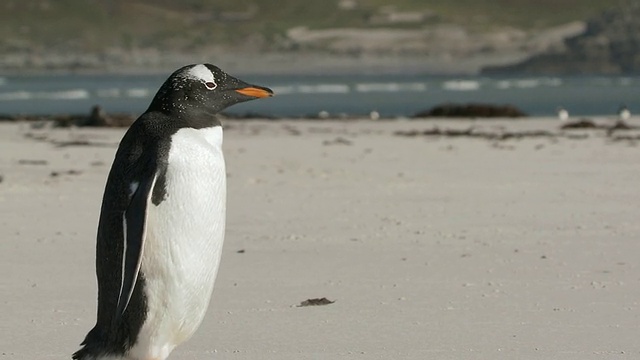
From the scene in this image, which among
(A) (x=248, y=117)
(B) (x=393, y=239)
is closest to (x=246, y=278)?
(B) (x=393, y=239)

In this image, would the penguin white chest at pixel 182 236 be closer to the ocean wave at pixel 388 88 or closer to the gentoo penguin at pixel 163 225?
the gentoo penguin at pixel 163 225

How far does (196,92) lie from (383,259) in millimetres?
3550

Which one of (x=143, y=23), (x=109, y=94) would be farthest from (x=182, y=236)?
(x=143, y=23)

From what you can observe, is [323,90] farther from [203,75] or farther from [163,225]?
[163,225]

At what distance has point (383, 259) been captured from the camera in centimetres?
884

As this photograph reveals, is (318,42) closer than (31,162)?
No

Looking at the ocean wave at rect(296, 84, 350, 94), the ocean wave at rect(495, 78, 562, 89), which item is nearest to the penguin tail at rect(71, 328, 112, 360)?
the ocean wave at rect(296, 84, 350, 94)

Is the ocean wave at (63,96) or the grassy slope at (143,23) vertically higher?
the grassy slope at (143,23)

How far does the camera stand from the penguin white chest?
524 centimetres

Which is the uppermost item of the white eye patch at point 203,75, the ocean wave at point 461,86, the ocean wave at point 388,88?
the white eye patch at point 203,75

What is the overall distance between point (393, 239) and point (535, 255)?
1074 mm

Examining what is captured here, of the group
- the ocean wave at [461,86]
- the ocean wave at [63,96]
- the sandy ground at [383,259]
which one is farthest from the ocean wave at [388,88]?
the sandy ground at [383,259]

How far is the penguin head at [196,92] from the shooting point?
546 cm

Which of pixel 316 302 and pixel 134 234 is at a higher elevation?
pixel 134 234
